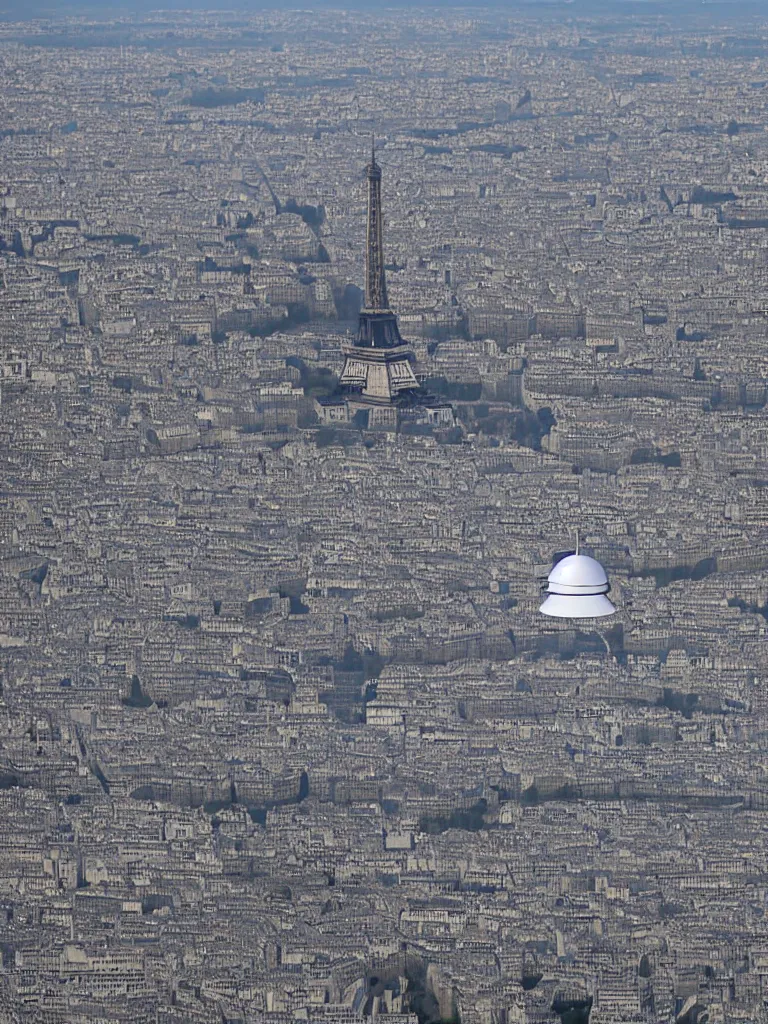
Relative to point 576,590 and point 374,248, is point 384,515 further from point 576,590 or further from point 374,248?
point 576,590

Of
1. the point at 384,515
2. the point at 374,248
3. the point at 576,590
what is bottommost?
the point at 576,590

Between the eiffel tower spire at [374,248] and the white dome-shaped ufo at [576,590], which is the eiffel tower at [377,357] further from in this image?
the white dome-shaped ufo at [576,590]

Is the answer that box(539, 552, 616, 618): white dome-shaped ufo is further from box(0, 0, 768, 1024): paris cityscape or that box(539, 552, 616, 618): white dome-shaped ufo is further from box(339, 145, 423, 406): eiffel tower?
box(339, 145, 423, 406): eiffel tower

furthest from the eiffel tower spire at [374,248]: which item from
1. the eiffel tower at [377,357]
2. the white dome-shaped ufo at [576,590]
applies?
the white dome-shaped ufo at [576,590]

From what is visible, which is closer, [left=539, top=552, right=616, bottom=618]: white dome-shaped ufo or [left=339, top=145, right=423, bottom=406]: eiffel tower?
[left=539, top=552, right=616, bottom=618]: white dome-shaped ufo

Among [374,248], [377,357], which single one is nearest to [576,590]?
[377,357]

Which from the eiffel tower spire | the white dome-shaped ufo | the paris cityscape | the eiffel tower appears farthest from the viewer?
the eiffel tower spire

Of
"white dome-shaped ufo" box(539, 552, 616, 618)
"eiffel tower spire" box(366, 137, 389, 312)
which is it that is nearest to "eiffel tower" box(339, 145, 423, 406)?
"eiffel tower spire" box(366, 137, 389, 312)
